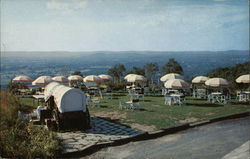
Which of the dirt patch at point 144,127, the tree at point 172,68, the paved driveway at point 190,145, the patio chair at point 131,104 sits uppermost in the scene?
the tree at point 172,68

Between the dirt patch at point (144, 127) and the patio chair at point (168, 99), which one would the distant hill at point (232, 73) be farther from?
the dirt patch at point (144, 127)

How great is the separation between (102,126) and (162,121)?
8.67ft

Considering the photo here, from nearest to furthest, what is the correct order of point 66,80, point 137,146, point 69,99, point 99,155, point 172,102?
point 99,155, point 137,146, point 69,99, point 172,102, point 66,80

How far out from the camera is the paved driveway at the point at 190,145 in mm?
7727

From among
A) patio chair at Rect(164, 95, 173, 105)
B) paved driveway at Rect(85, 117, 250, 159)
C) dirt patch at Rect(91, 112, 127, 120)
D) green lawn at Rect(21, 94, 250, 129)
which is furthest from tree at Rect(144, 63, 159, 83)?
paved driveway at Rect(85, 117, 250, 159)

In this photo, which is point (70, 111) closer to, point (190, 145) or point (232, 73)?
point (190, 145)

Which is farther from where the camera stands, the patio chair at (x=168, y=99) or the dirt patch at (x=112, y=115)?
the patio chair at (x=168, y=99)

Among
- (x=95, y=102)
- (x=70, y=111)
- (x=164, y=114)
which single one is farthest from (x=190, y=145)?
(x=95, y=102)

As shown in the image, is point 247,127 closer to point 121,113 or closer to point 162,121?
point 162,121

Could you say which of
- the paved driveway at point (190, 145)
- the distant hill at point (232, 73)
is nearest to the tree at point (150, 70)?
the distant hill at point (232, 73)

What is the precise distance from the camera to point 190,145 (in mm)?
8641

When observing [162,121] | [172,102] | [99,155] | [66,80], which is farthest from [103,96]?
[99,155]

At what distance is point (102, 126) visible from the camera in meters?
10.9

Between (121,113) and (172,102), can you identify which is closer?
(121,113)
